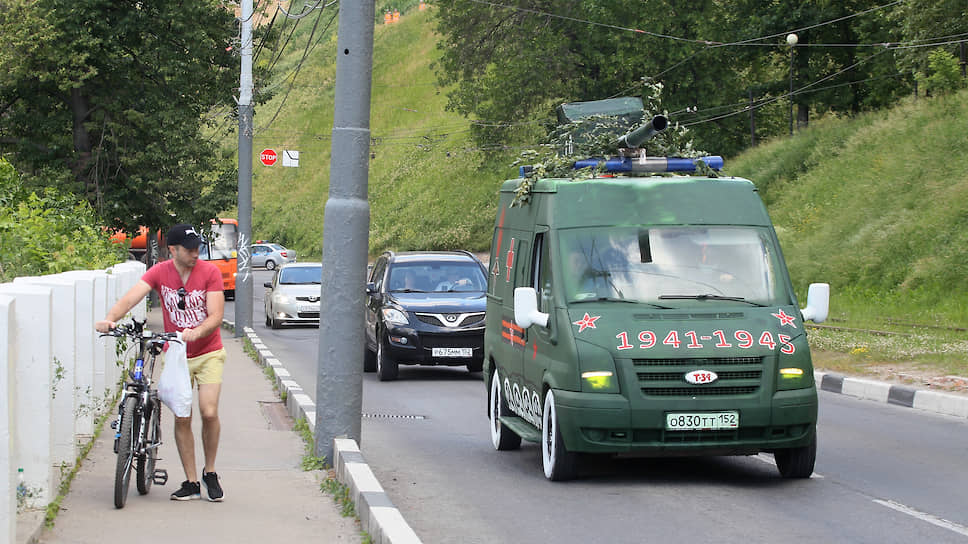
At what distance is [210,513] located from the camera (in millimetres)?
7605

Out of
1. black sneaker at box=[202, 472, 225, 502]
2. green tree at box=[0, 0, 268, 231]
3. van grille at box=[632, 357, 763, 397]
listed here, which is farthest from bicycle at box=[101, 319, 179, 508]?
green tree at box=[0, 0, 268, 231]

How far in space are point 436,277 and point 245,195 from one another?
799 centimetres

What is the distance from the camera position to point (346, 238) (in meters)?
9.23

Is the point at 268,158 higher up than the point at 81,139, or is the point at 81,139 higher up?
the point at 81,139

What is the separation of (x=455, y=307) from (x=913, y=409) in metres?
6.45

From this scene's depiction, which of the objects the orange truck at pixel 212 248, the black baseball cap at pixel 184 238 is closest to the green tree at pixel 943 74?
the orange truck at pixel 212 248

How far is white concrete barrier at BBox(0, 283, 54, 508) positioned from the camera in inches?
273

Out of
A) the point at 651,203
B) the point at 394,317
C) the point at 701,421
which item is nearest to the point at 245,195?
the point at 394,317

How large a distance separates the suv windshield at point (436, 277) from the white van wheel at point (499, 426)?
23.8ft

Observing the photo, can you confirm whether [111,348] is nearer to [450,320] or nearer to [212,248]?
[450,320]

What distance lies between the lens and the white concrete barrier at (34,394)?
22.7 feet

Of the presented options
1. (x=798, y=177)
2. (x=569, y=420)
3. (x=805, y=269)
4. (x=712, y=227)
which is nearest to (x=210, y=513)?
(x=569, y=420)

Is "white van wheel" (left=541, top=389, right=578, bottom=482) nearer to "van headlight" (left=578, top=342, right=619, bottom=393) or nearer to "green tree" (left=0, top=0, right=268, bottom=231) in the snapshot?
"van headlight" (left=578, top=342, right=619, bottom=393)

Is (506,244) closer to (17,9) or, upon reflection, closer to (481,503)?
(481,503)
